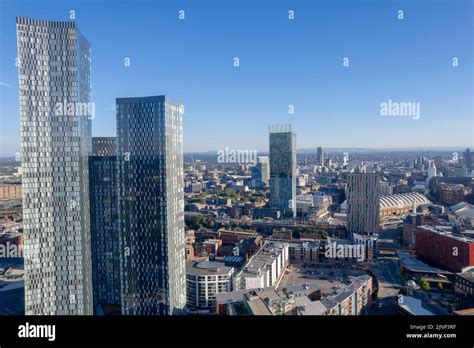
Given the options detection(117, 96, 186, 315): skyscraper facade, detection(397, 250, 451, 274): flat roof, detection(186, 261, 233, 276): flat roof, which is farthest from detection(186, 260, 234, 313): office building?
detection(397, 250, 451, 274): flat roof

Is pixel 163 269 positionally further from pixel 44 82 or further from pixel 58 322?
pixel 58 322

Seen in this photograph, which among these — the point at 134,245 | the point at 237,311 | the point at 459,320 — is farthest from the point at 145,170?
the point at 459,320

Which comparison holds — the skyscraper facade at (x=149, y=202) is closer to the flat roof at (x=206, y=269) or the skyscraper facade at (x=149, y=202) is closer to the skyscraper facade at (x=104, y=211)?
the skyscraper facade at (x=104, y=211)

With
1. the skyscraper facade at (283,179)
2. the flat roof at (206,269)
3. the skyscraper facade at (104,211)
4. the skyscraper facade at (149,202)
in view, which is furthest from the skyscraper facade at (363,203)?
the skyscraper facade at (104,211)

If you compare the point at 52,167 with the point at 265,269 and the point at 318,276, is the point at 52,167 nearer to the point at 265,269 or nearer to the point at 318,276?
the point at 265,269

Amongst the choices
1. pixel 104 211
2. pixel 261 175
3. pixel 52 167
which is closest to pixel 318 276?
pixel 104 211

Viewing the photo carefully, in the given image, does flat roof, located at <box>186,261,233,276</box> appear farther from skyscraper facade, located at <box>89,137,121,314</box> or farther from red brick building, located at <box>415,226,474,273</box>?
red brick building, located at <box>415,226,474,273</box>
